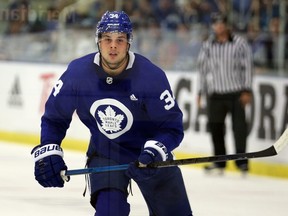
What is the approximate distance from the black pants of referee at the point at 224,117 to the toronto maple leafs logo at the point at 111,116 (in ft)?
8.89

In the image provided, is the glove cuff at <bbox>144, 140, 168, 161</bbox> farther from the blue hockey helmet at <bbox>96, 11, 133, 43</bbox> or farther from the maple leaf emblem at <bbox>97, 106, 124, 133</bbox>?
the blue hockey helmet at <bbox>96, 11, 133, 43</bbox>

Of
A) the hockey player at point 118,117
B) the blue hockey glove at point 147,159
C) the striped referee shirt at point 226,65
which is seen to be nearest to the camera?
the blue hockey glove at point 147,159

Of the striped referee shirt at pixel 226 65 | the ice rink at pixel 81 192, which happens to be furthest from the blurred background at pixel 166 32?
the ice rink at pixel 81 192

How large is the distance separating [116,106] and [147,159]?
0.25 m

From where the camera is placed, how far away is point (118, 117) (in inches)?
131

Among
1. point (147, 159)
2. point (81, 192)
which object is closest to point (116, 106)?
point (147, 159)

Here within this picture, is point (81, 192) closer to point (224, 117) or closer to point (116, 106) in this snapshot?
point (116, 106)

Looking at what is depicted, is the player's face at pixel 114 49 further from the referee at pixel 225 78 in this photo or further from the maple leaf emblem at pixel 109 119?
the referee at pixel 225 78

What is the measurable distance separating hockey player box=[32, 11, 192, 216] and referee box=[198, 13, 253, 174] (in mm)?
2755

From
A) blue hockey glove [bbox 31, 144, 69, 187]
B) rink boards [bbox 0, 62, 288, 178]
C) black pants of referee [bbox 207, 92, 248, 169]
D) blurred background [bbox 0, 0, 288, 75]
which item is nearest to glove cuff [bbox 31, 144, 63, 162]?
blue hockey glove [bbox 31, 144, 69, 187]

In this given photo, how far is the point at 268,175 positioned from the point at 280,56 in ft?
2.44

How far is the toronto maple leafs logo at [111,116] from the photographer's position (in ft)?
10.9

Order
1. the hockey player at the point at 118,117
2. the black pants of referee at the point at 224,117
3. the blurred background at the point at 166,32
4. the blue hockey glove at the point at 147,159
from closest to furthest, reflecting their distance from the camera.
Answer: the blue hockey glove at the point at 147,159 → the hockey player at the point at 118,117 → the blurred background at the point at 166,32 → the black pants of referee at the point at 224,117

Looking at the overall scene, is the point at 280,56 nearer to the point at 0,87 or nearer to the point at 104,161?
the point at 0,87
